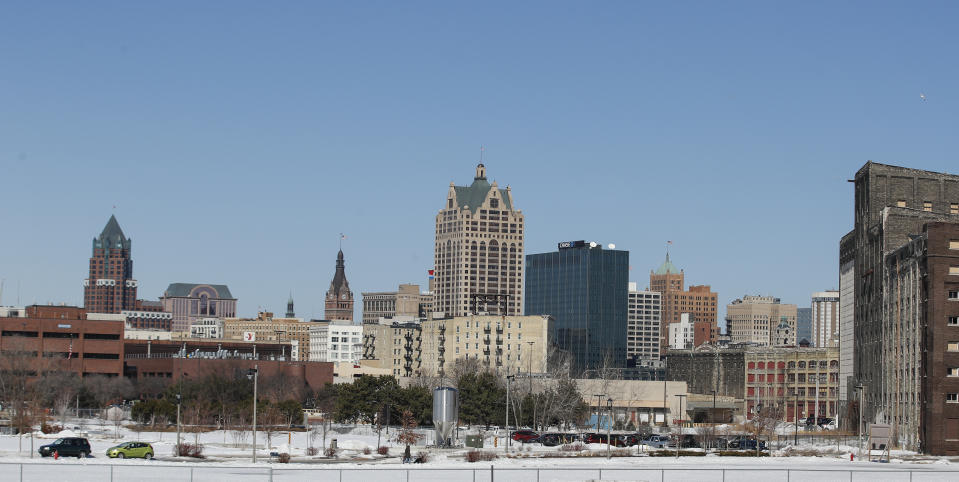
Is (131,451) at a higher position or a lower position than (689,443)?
higher

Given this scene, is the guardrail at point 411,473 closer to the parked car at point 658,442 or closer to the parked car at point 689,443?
the parked car at point 658,442

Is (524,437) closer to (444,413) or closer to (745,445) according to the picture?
(444,413)

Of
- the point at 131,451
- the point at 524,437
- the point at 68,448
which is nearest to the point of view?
the point at 68,448

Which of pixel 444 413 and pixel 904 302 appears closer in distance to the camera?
pixel 444 413

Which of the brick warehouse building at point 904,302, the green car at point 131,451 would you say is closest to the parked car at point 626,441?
the brick warehouse building at point 904,302

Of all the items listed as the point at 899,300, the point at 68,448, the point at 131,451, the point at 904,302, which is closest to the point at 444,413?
the point at 131,451

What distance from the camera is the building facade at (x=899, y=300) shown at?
420 ft

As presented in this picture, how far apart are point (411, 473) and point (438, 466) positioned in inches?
303

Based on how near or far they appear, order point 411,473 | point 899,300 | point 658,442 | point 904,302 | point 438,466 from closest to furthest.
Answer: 1. point 411,473
2. point 438,466
3. point 658,442
4. point 904,302
5. point 899,300

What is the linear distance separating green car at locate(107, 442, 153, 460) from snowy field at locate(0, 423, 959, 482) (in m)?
0.94

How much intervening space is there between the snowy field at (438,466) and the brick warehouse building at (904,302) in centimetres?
805

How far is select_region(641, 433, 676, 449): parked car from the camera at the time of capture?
127m

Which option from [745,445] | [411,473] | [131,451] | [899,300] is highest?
[899,300]

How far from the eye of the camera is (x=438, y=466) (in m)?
96.1
